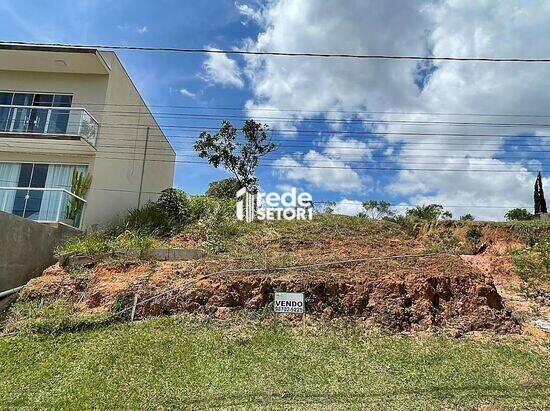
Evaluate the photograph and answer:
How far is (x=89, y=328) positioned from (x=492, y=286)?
770 cm

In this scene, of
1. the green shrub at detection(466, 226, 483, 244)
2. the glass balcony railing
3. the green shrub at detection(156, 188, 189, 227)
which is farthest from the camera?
the green shrub at detection(156, 188, 189, 227)

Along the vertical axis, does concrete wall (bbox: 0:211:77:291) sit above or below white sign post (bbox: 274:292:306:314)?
above

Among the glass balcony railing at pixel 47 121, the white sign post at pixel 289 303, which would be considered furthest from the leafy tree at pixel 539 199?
the glass balcony railing at pixel 47 121

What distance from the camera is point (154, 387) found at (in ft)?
19.0

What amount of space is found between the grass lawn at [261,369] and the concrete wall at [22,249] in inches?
95.3

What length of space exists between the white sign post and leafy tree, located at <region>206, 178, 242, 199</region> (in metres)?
12.0

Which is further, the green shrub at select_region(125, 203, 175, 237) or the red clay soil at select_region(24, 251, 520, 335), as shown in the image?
the green shrub at select_region(125, 203, 175, 237)

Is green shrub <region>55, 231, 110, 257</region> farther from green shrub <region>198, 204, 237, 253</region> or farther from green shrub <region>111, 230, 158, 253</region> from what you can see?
green shrub <region>198, 204, 237, 253</region>

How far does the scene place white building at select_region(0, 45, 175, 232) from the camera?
12188mm

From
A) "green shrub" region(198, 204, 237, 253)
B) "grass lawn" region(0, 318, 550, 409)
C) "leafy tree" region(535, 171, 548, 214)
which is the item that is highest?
"leafy tree" region(535, 171, 548, 214)

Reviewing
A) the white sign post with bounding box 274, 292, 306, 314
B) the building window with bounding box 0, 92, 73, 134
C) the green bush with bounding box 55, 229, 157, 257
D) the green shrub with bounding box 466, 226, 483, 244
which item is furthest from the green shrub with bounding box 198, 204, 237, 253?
the green shrub with bounding box 466, 226, 483, 244

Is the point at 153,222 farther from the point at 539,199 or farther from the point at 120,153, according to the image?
the point at 539,199

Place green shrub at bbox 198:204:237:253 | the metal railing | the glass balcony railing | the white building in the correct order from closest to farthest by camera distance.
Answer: green shrub at bbox 198:204:237:253 → the metal railing → the white building → the glass balcony railing

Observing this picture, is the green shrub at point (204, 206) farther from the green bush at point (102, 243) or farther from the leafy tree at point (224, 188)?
the leafy tree at point (224, 188)
